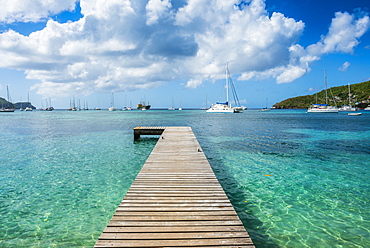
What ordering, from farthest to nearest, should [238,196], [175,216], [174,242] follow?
[238,196]
[175,216]
[174,242]

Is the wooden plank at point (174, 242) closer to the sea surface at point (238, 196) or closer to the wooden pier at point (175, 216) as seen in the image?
the wooden pier at point (175, 216)

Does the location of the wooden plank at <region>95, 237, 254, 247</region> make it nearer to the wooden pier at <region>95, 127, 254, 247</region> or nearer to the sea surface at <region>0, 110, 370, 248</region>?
the wooden pier at <region>95, 127, 254, 247</region>

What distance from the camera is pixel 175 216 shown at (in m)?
4.40

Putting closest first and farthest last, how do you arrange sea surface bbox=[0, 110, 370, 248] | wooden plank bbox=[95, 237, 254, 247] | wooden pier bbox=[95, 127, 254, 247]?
wooden plank bbox=[95, 237, 254, 247] < wooden pier bbox=[95, 127, 254, 247] < sea surface bbox=[0, 110, 370, 248]

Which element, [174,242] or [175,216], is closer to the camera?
[174,242]

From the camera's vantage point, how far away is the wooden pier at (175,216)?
11.7 ft

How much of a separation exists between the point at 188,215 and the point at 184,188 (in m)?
1.54

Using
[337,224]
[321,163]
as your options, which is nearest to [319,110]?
[321,163]

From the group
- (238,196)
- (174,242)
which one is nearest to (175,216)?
(174,242)

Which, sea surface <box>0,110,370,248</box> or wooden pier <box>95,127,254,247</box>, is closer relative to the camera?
wooden pier <box>95,127,254,247</box>

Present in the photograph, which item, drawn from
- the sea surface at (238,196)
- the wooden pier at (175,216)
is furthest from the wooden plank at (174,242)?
the sea surface at (238,196)

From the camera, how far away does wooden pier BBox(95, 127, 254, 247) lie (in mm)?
3561

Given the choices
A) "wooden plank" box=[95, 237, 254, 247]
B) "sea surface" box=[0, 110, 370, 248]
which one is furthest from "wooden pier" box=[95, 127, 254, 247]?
"sea surface" box=[0, 110, 370, 248]

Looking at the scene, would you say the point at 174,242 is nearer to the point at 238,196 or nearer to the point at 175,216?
the point at 175,216
